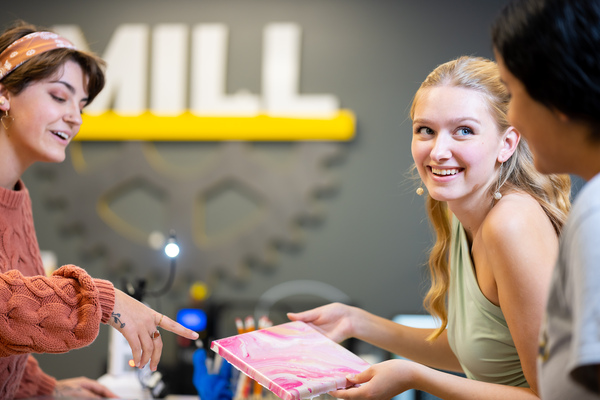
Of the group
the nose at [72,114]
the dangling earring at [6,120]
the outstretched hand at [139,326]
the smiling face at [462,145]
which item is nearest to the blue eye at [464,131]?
the smiling face at [462,145]

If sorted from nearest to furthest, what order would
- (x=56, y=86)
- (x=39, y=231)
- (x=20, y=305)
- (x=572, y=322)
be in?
(x=572, y=322)
(x=20, y=305)
(x=56, y=86)
(x=39, y=231)

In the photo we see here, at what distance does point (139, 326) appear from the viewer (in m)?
1.15

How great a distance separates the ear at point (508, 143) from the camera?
125cm

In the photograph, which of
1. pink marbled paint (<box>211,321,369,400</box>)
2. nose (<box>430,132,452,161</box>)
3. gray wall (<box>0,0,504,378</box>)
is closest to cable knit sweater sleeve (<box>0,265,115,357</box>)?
pink marbled paint (<box>211,321,369,400</box>)

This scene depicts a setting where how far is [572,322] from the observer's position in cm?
67

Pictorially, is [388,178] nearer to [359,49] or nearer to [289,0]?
[359,49]

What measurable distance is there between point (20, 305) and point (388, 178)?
2.59m

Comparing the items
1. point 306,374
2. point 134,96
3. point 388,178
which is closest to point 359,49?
point 388,178

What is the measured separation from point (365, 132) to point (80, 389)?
7.60ft

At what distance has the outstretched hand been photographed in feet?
3.74

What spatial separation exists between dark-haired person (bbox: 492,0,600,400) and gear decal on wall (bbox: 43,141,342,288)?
8.62 ft

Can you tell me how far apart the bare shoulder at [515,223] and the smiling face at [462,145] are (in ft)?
0.28

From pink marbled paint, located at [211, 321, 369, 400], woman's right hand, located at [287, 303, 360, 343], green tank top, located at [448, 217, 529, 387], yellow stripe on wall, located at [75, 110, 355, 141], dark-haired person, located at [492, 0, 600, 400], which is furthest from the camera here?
yellow stripe on wall, located at [75, 110, 355, 141]

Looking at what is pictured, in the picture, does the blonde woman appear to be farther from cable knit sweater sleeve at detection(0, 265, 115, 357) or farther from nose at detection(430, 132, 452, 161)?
cable knit sweater sleeve at detection(0, 265, 115, 357)
